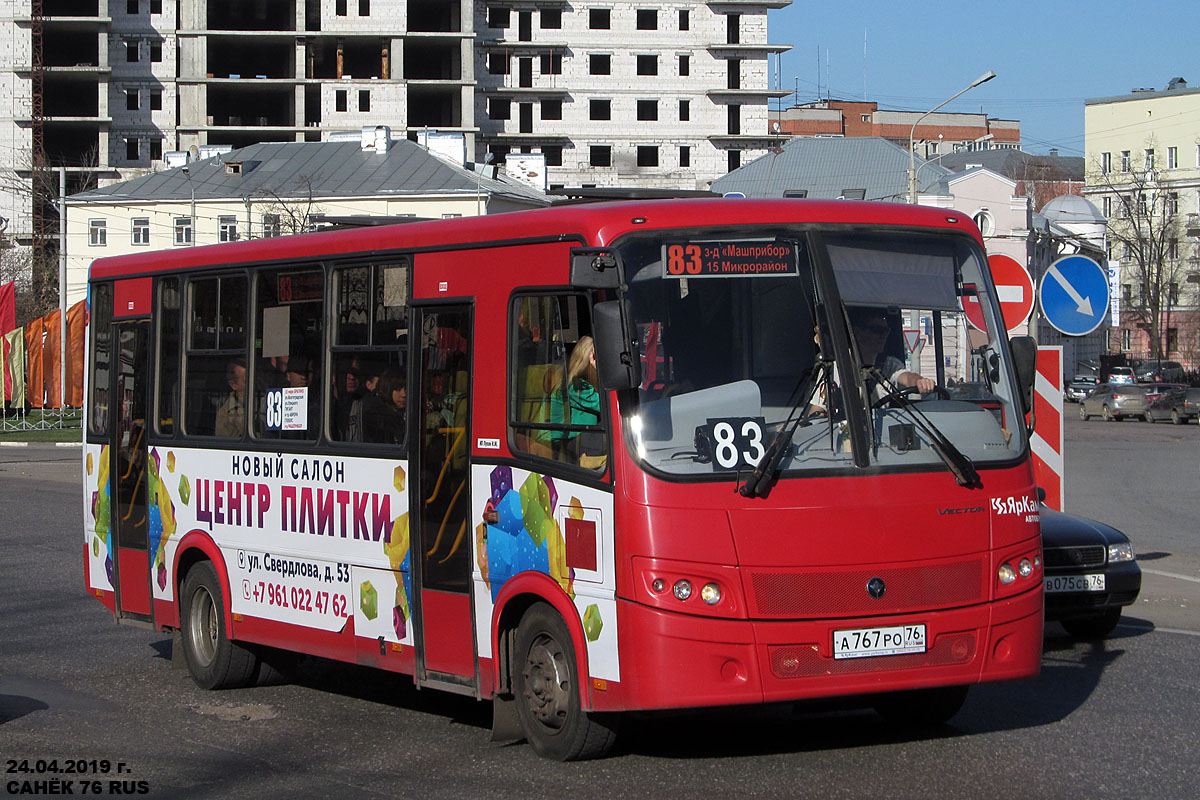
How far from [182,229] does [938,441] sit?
7570 cm

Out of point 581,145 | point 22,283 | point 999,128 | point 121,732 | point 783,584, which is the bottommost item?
point 121,732

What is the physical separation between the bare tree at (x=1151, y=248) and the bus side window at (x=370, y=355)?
297 ft

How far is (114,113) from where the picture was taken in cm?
10756

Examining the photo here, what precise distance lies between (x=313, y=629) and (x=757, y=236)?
154 inches

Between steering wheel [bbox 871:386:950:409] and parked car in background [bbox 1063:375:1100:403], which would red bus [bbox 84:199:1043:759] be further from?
parked car in background [bbox 1063:375:1100:403]

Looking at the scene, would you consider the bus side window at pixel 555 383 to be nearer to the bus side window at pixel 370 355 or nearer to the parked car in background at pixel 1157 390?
the bus side window at pixel 370 355

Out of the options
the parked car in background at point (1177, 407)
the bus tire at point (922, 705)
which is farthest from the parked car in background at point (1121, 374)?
the bus tire at point (922, 705)

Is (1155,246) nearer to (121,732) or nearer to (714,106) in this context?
(714,106)

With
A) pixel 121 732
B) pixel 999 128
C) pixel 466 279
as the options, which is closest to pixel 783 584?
pixel 466 279

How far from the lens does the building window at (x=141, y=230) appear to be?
79.9 meters

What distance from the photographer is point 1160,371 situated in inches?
3477

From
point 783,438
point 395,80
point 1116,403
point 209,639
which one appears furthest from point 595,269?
point 395,80

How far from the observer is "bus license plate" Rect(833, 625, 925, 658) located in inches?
283

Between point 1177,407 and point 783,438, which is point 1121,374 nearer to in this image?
point 1177,407
